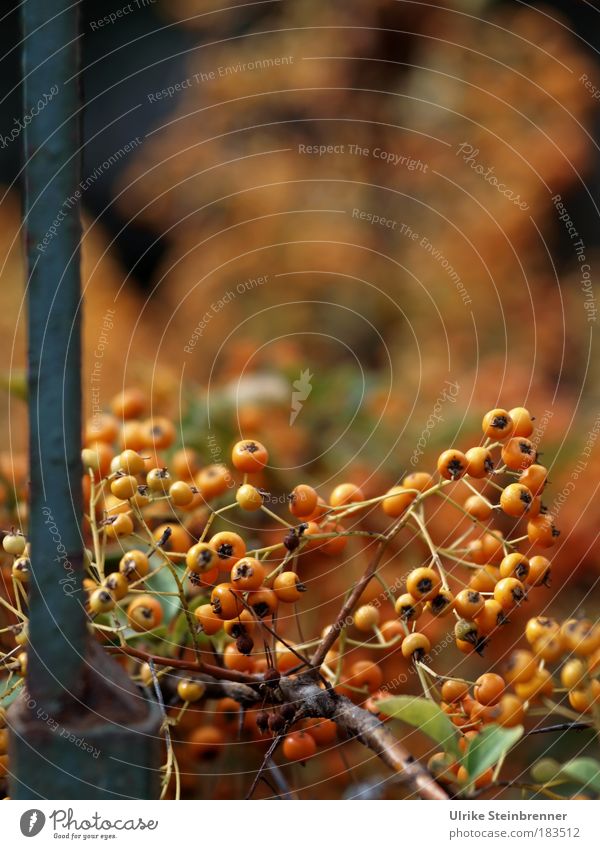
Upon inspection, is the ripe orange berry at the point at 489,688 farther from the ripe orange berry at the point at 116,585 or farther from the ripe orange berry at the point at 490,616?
the ripe orange berry at the point at 116,585

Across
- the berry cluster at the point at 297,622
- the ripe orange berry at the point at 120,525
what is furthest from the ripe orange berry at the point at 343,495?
the ripe orange berry at the point at 120,525

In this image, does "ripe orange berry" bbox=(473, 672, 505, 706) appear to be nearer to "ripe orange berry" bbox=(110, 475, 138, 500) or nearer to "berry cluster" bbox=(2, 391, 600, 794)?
"berry cluster" bbox=(2, 391, 600, 794)

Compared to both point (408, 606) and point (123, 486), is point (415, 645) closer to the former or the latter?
point (408, 606)

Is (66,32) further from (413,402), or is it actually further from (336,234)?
(336,234)

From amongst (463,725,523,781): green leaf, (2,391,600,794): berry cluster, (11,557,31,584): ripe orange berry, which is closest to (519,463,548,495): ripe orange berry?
(2,391,600,794): berry cluster

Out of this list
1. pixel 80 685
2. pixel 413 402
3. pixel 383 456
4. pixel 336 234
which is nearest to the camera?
pixel 80 685

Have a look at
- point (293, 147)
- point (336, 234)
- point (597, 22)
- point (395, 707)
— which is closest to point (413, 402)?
point (336, 234)
